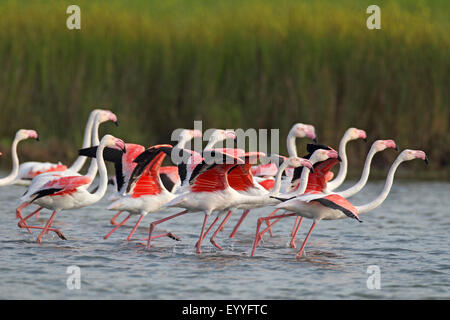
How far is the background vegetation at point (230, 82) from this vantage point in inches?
680

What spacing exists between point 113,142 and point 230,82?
6.39 meters

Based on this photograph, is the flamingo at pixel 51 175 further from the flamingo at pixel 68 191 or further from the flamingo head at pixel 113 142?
the flamingo head at pixel 113 142

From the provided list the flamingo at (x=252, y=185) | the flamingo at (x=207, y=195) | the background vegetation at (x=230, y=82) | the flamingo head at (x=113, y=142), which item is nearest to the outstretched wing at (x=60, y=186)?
the flamingo head at (x=113, y=142)

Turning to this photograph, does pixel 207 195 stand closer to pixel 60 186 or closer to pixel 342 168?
pixel 60 186

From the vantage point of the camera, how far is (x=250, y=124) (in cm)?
1727

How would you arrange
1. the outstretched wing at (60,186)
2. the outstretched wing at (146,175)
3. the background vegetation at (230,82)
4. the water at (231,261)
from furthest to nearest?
the background vegetation at (230,82) → the outstretched wing at (60,186) → the outstretched wing at (146,175) → the water at (231,261)

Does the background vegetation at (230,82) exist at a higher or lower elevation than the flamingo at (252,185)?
higher

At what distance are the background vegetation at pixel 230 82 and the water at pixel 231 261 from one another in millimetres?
3138

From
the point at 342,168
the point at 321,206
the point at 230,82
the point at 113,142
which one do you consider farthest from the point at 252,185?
the point at 230,82

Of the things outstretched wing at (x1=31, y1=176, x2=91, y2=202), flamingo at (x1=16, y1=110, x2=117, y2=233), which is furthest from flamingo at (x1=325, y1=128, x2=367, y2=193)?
outstretched wing at (x1=31, y1=176, x2=91, y2=202)

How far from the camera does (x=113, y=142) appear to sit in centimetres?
1137

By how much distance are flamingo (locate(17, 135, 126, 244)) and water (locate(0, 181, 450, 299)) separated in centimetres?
47

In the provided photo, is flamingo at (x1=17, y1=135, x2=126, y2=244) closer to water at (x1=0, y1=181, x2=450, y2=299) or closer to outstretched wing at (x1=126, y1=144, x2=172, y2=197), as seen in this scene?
outstretched wing at (x1=126, y1=144, x2=172, y2=197)
